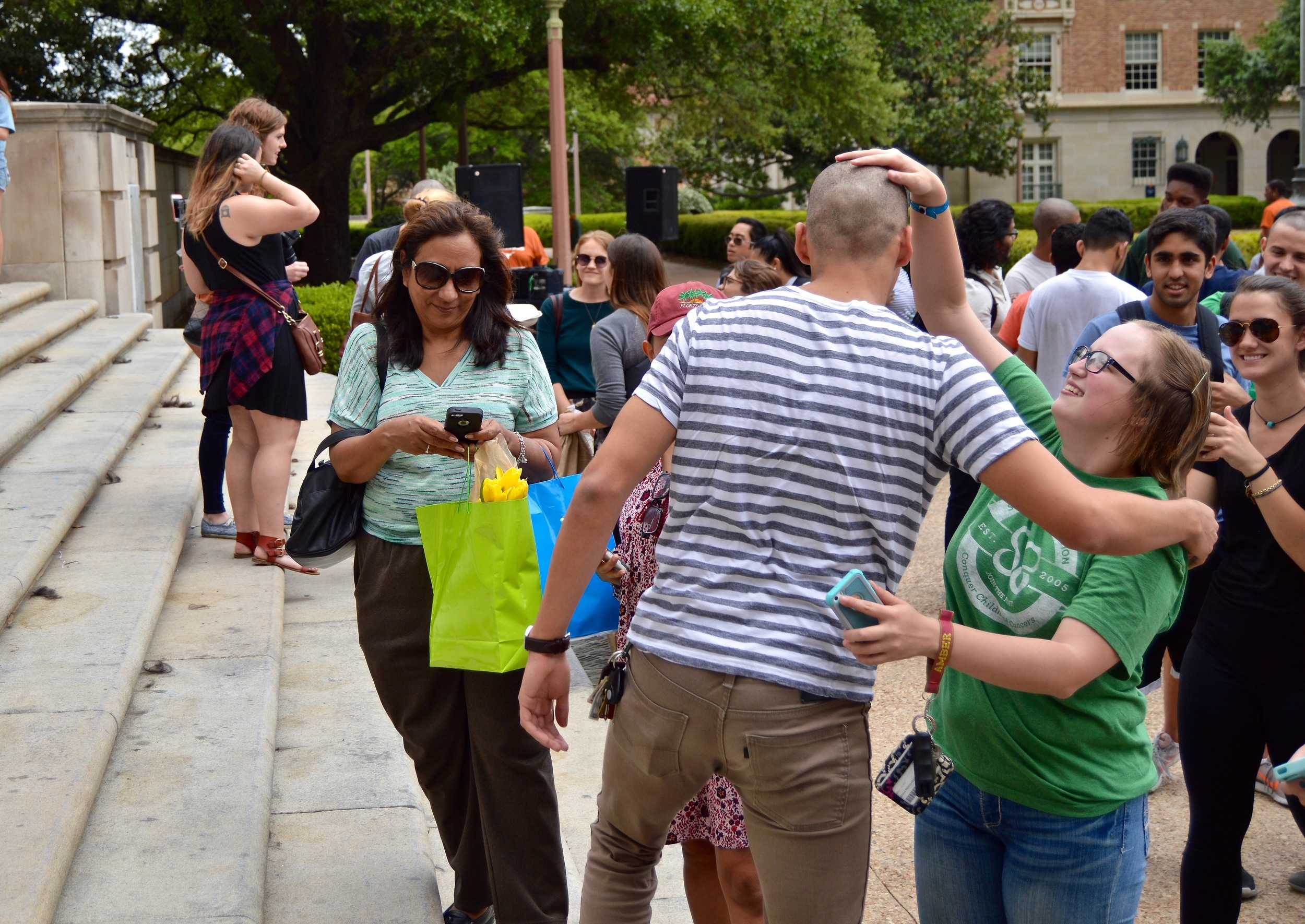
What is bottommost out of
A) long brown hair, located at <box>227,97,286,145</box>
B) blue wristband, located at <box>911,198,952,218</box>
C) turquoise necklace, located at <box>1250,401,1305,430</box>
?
turquoise necklace, located at <box>1250,401,1305,430</box>

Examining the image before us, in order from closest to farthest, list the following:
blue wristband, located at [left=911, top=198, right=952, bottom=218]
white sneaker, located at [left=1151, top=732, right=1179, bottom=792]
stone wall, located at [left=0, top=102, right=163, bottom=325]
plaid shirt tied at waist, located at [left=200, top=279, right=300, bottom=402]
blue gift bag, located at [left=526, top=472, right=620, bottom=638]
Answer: blue wristband, located at [left=911, top=198, right=952, bottom=218], blue gift bag, located at [left=526, top=472, right=620, bottom=638], white sneaker, located at [left=1151, top=732, right=1179, bottom=792], plaid shirt tied at waist, located at [left=200, top=279, right=300, bottom=402], stone wall, located at [left=0, top=102, right=163, bottom=325]

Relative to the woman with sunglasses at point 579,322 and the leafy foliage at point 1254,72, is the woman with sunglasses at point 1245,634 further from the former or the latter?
the leafy foliage at point 1254,72

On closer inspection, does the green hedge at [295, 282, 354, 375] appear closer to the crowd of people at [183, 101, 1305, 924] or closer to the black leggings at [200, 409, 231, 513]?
the black leggings at [200, 409, 231, 513]

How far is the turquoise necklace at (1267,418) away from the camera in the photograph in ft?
11.7

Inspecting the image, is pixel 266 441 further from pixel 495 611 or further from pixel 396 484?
pixel 495 611

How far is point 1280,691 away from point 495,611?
76.1 inches

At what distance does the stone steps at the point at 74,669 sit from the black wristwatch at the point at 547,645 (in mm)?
1317

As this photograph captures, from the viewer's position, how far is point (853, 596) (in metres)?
2.12

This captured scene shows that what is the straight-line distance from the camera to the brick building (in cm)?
5241

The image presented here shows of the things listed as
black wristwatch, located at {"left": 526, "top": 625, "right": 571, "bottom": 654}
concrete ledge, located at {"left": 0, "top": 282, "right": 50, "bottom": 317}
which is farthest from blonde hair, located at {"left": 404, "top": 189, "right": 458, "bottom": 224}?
concrete ledge, located at {"left": 0, "top": 282, "right": 50, "bottom": 317}

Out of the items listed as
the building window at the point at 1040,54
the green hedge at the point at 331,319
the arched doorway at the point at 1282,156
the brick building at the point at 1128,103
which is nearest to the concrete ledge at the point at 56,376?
the green hedge at the point at 331,319

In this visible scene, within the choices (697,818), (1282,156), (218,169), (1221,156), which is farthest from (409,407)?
(1221,156)

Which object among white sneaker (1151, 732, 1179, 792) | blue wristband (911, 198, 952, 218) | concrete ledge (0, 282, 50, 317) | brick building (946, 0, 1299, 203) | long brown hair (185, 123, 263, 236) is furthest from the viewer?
brick building (946, 0, 1299, 203)

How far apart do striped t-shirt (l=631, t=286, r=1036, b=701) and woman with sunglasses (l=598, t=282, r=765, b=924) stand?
2.85 feet
